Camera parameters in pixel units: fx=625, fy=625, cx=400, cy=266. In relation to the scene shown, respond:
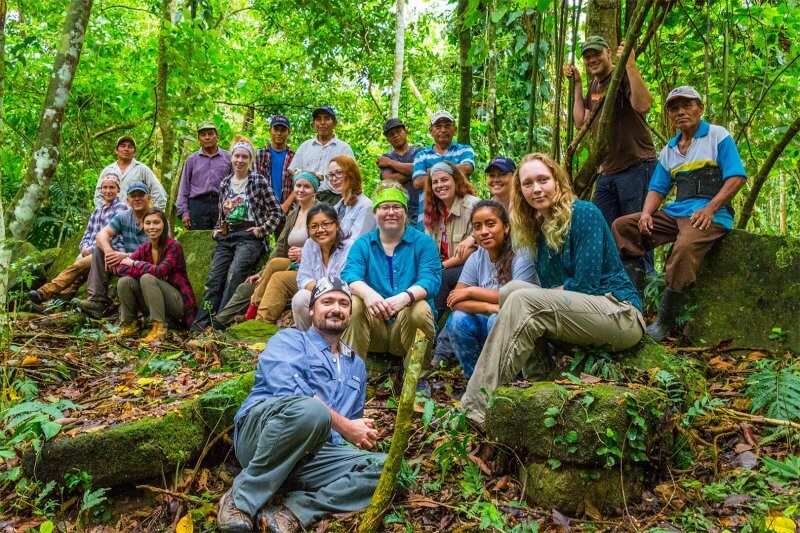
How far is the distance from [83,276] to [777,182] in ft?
52.5

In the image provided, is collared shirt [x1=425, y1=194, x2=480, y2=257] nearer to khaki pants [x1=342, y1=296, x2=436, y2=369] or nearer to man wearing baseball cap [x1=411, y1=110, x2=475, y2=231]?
man wearing baseball cap [x1=411, y1=110, x2=475, y2=231]

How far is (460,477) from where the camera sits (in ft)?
12.3

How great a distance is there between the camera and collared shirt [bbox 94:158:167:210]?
8680 mm

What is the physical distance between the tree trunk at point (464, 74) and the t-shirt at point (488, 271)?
6.28 feet

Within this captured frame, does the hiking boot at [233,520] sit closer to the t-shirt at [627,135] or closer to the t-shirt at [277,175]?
the t-shirt at [627,135]

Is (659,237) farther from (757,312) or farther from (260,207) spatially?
(260,207)

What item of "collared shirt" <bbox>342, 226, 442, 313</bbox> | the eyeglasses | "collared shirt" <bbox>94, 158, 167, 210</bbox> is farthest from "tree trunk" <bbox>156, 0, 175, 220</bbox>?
"collared shirt" <bbox>342, 226, 442, 313</bbox>

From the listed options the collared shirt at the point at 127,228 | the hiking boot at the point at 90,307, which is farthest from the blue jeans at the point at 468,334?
the hiking boot at the point at 90,307

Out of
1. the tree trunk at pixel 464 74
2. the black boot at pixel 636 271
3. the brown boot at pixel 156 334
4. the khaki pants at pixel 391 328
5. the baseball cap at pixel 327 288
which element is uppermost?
the tree trunk at pixel 464 74

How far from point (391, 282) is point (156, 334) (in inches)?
127

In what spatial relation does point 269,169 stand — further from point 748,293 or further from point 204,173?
point 748,293

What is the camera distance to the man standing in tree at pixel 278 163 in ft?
26.6

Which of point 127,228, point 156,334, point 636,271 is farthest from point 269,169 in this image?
point 636,271

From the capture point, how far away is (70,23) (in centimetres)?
542
